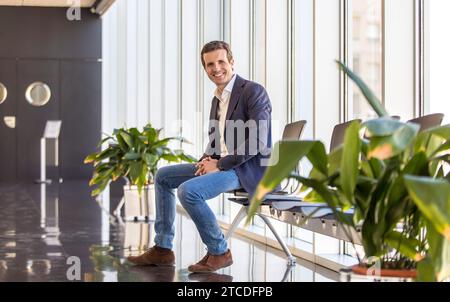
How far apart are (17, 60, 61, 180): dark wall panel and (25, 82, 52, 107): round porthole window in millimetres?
58

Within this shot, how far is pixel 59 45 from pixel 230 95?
11851 mm

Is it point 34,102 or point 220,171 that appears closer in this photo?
point 220,171

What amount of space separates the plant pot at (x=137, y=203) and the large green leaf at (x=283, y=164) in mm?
5775

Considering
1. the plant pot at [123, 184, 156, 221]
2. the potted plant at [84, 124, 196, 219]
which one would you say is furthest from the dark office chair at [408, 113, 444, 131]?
the plant pot at [123, 184, 156, 221]

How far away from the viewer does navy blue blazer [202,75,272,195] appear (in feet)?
13.4

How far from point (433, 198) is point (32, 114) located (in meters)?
14.4

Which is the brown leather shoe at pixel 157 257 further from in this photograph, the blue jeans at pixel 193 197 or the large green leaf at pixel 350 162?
the large green leaf at pixel 350 162

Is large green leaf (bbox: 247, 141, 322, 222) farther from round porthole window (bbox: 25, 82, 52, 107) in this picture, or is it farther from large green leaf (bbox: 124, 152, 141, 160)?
round porthole window (bbox: 25, 82, 52, 107)

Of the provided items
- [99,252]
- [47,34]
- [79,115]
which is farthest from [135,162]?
[47,34]

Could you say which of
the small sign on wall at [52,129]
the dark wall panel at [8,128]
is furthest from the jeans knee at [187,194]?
the dark wall panel at [8,128]

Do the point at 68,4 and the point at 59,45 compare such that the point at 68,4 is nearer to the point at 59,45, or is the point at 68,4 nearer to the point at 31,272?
the point at 59,45
